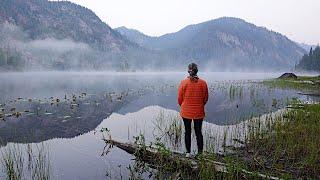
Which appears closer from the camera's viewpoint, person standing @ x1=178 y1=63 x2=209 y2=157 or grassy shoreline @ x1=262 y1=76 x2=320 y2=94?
person standing @ x1=178 y1=63 x2=209 y2=157

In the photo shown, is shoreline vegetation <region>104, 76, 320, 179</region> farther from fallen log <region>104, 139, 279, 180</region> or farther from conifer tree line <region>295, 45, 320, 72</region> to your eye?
conifer tree line <region>295, 45, 320, 72</region>

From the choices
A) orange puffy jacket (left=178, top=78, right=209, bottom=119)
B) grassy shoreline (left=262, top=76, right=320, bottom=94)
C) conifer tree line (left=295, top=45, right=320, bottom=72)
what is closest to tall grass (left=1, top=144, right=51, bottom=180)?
orange puffy jacket (left=178, top=78, right=209, bottom=119)

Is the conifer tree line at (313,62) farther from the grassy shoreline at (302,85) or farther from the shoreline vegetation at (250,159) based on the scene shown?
the shoreline vegetation at (250,159)

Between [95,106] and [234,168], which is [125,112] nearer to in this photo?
[95,106]

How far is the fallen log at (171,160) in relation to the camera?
9152 millimetres

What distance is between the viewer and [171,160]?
10250 mm

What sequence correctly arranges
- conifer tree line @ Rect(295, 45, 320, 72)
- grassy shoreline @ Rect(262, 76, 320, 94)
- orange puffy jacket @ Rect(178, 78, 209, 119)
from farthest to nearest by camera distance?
conifer tree line @ Rect(295, 45, 320, 72) → grassy shoreline @ Rect(262, 76, 320, 94) → orange puffy jacket @ Rect(178, 78, 209, 119)

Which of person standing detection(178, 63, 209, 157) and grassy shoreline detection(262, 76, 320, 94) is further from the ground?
person standing detection(178, 63, 209, 157)

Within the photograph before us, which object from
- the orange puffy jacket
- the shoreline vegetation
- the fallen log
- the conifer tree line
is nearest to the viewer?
the shoreline vegetation

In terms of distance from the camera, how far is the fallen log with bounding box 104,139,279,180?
30.0ft

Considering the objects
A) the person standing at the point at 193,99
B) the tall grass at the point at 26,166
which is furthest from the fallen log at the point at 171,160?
the tall grass at the point at 26,166

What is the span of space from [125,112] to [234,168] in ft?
55.8

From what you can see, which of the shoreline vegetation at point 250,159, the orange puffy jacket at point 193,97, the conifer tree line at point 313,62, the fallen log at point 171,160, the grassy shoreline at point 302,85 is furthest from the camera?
the conifer tree line at point 313,62

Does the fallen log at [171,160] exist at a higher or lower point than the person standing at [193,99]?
lower
